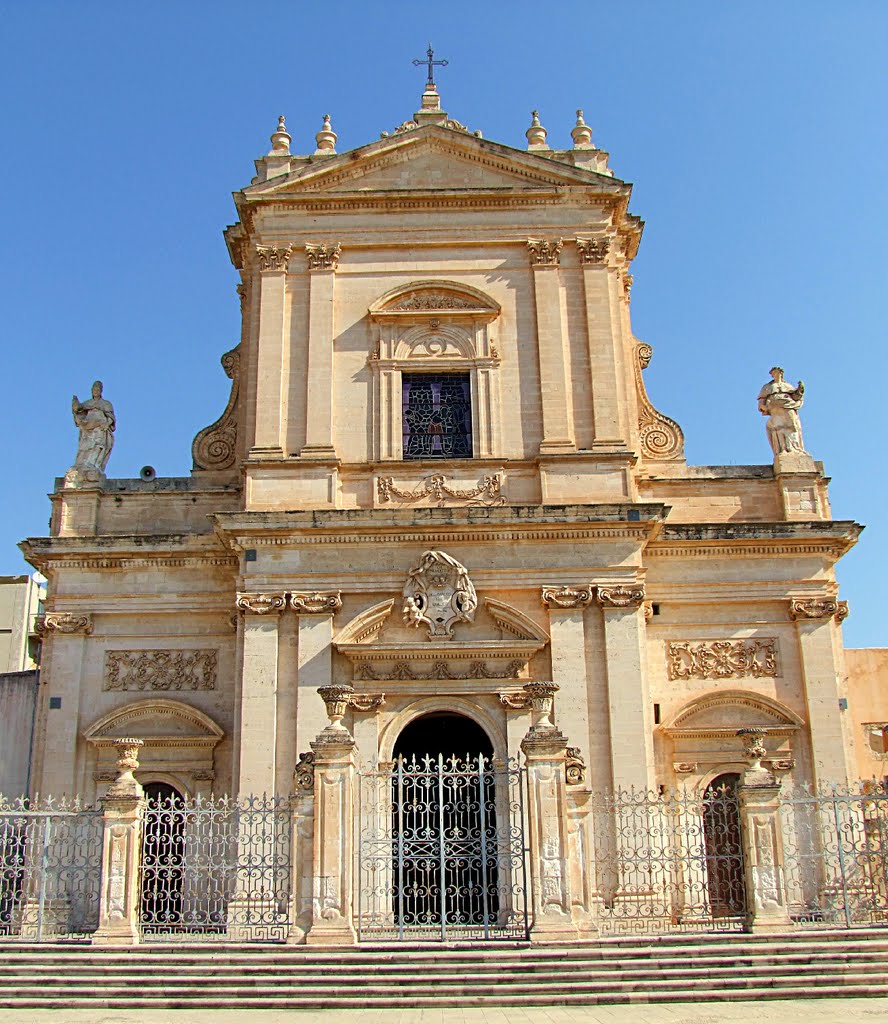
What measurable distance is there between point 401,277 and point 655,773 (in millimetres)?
9510

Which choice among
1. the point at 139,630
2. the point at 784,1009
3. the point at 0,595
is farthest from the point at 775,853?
the point at 0,595

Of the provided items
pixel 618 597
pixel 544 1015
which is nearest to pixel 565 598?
pixel 618 597

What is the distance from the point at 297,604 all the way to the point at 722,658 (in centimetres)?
710

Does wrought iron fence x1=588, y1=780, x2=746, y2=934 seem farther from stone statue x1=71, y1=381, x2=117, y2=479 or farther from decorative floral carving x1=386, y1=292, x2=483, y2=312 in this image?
stone statue x1=71, y1=381, x2=117, y2=479

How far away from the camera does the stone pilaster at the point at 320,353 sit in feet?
66.5

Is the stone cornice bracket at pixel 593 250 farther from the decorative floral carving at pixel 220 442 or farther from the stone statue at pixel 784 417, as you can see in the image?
the decorative floral carving at pixel 220 442

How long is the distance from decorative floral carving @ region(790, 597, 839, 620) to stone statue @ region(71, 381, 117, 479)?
1230 cm

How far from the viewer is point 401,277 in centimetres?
2138

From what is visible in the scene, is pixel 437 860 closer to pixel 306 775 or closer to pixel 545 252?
pixel 306 775

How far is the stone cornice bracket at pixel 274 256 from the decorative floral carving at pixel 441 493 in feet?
14.7

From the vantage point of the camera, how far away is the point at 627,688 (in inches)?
736

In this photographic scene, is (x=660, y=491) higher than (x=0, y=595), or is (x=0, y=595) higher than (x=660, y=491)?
(x=0, y=595)

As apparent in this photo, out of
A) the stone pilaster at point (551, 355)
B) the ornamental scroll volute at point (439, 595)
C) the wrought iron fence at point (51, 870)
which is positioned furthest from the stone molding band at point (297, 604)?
the stone pilaster at point (551, 355)

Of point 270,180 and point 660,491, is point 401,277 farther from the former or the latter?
point 660,491
